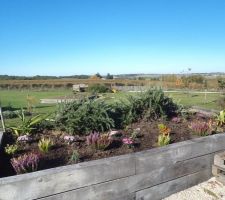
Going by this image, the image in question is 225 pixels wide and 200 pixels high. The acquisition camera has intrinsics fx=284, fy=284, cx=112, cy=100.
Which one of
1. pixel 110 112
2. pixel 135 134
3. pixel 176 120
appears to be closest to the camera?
pixel 135 134

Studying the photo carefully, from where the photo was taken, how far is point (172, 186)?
142 inches

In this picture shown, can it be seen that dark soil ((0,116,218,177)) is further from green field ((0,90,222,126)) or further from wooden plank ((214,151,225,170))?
green field ((0,90,222,126))

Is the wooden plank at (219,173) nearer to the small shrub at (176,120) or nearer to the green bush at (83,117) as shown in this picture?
the small shrub at (176,120)

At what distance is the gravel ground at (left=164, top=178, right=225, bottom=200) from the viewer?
3605 millimetres

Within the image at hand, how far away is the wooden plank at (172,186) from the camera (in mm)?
3389

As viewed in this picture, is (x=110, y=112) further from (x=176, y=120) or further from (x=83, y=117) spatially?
(x=176, y=120)

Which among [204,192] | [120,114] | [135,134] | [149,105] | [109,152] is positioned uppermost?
[149,105]

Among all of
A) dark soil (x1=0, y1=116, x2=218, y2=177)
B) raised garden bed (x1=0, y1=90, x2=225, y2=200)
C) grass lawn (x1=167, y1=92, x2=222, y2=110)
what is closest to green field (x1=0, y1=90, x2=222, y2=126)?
grass lawn (x1=167, y1=92, x2=222, y2=110)

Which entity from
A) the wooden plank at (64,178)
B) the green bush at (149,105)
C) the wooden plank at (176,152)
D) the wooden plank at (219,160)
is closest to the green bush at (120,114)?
the green bush at (149,105)

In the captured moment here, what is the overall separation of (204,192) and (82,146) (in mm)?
1742

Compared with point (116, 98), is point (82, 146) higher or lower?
lower

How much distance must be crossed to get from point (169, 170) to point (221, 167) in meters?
0.91

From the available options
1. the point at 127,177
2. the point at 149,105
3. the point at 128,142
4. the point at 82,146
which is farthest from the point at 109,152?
the point at 149,105

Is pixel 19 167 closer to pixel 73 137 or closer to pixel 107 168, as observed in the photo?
pixel 107 168
